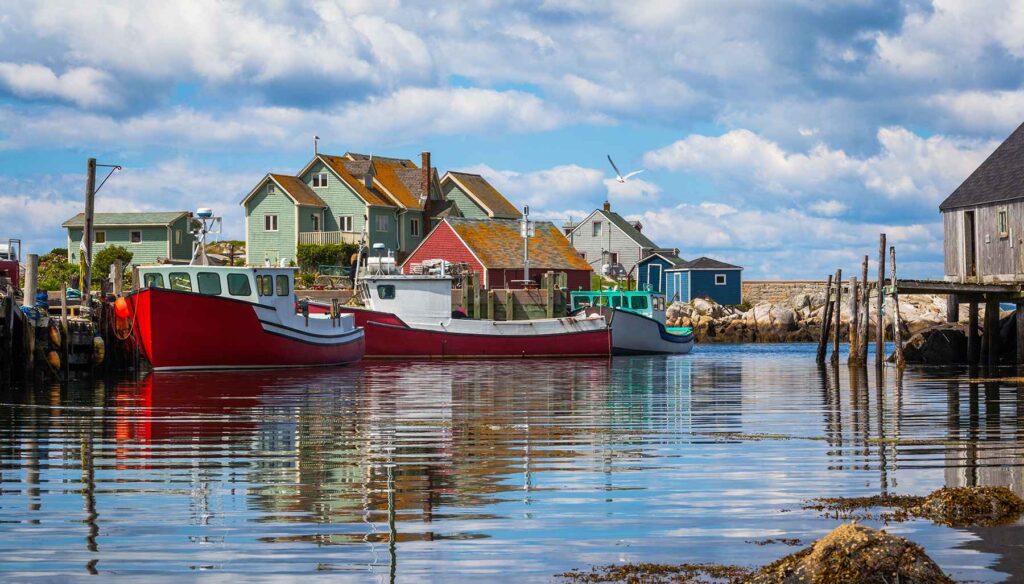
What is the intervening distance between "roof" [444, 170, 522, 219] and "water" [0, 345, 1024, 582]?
53.7m

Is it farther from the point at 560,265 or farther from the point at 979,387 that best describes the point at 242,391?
the point at 560,265

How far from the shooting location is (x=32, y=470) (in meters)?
12.2

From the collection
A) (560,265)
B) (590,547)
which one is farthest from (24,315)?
(560,265)

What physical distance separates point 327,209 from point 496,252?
12.2 metres

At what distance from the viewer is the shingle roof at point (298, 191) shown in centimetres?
6925

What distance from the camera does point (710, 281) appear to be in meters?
77.9

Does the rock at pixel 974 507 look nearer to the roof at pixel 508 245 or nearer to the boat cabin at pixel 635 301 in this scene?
the boat cabin at pixel 635 301

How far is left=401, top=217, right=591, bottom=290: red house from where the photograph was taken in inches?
2467

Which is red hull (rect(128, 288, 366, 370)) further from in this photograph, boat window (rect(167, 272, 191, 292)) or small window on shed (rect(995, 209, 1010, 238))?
small window on shed (rect(995, 209, 1010, 238))

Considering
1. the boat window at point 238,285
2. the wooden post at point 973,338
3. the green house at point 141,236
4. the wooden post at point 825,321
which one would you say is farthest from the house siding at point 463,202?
the boat window at point 238,285

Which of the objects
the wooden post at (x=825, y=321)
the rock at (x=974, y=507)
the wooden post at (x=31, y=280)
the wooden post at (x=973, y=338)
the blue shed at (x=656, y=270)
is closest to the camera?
the rock at (x=974, y=507)

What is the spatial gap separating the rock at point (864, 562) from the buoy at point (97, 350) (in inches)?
1124

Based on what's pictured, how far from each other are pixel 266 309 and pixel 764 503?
2567cm

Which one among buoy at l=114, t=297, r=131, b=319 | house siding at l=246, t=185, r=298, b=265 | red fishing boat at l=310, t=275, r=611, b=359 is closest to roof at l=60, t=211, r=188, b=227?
house siding at l=246, t=185, r=298, b=265
